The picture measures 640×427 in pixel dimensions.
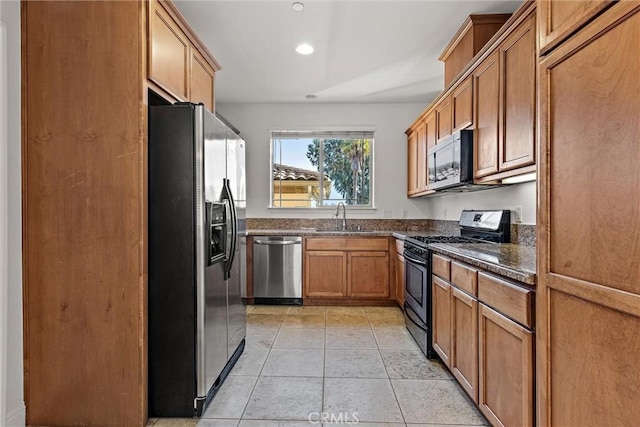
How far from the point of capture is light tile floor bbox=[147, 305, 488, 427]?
6.37 feet

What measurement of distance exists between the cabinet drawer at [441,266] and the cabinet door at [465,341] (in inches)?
6.2

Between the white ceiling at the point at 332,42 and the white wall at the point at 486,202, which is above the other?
the white ceiling at the point at 332,42

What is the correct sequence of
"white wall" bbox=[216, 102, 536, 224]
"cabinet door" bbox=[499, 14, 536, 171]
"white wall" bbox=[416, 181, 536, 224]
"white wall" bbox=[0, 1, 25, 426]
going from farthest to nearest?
"white wall" bbox=[216, 102, 536, 224] → "white wall" bbox=[416, 181, 536, 224] → "cabinet door" bbox=[499, 14, 536, 171] → "white wall" bbox=[0, 1, 25, 426]

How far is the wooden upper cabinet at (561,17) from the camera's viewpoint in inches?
41.3

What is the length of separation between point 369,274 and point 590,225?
10.7 ft

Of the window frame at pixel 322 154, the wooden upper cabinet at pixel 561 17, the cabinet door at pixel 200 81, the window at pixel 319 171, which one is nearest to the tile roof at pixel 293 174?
the window at pixel 319 171

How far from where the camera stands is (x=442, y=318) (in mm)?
2469

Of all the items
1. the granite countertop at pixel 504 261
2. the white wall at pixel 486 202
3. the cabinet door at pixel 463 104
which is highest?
the cabinet door at pixel 463 104

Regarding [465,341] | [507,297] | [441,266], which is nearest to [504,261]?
[507,297]

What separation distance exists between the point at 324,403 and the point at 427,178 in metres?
2.58

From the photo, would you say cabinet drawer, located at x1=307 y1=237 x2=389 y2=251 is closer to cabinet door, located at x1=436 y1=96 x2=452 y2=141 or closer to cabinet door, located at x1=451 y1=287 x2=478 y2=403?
cabinet door, located at x1=436 y1=96 x2=452 y2=141

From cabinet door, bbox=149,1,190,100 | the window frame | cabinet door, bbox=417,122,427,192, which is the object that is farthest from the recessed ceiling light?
the window frame

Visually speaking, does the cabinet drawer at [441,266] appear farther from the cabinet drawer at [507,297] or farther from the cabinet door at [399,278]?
the cabinet door at [399,278]

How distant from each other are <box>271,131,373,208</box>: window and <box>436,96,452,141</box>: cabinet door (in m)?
1.56
